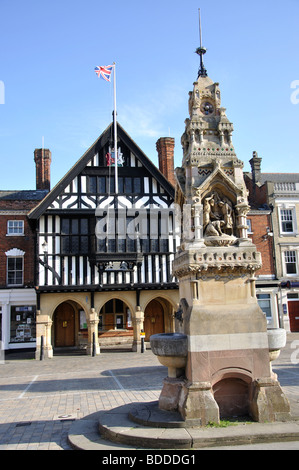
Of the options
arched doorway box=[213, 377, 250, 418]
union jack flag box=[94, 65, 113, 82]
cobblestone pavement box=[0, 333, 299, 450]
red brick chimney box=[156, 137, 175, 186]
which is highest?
union jack flag box=[94, 65, 113, 82]

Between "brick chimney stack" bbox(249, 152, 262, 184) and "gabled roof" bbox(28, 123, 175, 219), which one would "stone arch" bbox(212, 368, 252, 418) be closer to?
"gabled roof" bbox(28, 123, 175, 219)

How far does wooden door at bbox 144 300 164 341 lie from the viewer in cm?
2520

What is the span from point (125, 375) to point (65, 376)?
2.23 metres

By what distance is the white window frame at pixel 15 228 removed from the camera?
81.5ft

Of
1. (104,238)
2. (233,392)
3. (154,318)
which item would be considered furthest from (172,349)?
(154,318)

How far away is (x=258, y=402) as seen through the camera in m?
6.08

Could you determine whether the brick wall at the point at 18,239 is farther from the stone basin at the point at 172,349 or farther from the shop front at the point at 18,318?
the stone basin at the point at 172,349

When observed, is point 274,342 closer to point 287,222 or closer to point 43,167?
point 287,222

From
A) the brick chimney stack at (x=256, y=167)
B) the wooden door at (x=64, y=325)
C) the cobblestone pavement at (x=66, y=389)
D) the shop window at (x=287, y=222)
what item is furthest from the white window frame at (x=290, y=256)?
the wooden door at (x=64, y=325)

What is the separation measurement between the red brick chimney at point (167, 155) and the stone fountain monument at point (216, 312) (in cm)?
1793

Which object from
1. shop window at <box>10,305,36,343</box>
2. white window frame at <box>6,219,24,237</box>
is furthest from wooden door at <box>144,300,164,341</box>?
white window frame at <box>6,219,24,237</box>

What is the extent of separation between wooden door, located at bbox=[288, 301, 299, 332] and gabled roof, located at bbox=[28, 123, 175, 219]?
1136 centimetres

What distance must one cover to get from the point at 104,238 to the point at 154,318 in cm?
705
